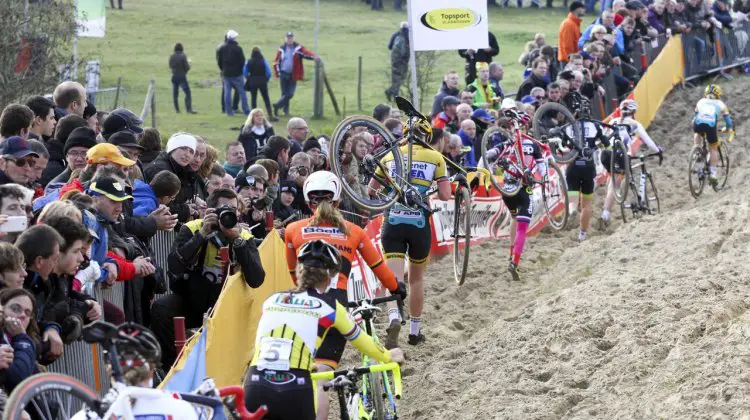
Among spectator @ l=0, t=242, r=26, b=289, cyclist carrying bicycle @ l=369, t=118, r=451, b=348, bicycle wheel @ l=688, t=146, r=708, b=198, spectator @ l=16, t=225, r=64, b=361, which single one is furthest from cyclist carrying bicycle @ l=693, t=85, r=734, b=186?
spectator @ l=0, t=242, r=26, b=289

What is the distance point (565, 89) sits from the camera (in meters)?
19.7

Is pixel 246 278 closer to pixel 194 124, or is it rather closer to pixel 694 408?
pixel 694 408

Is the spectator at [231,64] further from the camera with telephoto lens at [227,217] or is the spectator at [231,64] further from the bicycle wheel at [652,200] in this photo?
the camera with telephoto lens at [227,217]

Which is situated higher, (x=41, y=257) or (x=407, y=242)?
(x=41, y=257)

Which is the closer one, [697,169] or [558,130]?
[558,130]

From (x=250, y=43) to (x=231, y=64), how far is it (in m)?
13.6

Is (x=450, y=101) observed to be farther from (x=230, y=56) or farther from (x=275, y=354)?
(x=275, y=354)

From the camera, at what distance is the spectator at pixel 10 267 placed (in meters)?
6.97

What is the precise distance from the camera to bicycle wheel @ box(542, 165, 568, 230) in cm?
1736

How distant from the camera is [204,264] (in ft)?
33.4

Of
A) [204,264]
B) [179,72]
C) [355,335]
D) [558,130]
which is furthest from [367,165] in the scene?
[179,72]

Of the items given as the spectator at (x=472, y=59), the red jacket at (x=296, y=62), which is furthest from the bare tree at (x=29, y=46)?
the red jacket at (x=296, y=62)

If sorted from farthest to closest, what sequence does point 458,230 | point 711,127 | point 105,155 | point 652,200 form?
point 711,127 → point 652,200 → point 458,230 → point 105,155

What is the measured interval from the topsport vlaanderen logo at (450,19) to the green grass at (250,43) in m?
7.47
